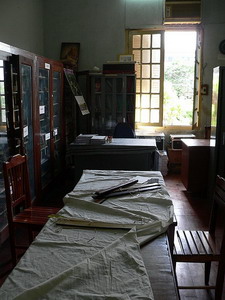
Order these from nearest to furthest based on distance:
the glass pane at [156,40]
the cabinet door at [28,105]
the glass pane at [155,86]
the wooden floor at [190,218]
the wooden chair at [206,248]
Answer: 1. the wooden chair at [206,248]
2. the wooden floor at [190,218]
3. the cabinet door at [28,105]
4. the glass pane at [156,40]
5. the glass pane at [155,86]

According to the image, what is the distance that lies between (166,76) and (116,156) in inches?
112

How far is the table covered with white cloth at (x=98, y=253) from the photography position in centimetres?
112

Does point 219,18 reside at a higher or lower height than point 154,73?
higher

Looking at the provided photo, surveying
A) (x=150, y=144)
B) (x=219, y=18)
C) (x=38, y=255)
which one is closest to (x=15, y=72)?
(x=150, y=144)

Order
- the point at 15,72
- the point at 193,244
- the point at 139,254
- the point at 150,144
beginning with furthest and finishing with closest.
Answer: the point at 150,144
the point at 15,72
the point at 193,244
the point at 139,254

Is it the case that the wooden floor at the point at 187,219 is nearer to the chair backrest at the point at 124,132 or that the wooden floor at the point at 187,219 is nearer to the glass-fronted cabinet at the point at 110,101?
the chair backrest at the point at 124,132

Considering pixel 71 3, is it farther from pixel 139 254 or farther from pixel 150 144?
pixel 139 254

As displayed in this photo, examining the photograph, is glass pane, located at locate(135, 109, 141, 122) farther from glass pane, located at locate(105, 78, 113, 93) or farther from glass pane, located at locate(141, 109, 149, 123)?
glass pane, located at locate(105, 78, 113, 93)

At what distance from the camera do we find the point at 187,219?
12.3 ft

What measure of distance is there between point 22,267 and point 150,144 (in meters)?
2.76

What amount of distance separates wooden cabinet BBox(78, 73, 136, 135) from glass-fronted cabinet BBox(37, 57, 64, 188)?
2.48 feet

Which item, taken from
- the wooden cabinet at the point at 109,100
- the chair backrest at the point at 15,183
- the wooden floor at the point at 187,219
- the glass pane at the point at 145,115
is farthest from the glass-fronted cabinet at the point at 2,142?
the glass pane at the point at 145,115

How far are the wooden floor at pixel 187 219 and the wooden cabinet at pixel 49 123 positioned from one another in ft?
1.29

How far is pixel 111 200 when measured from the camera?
201 centimetres
